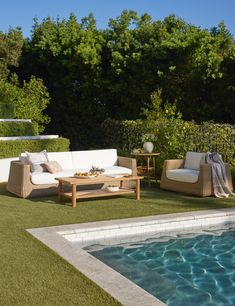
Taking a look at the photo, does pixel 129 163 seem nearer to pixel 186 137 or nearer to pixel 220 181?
pixel 220 181

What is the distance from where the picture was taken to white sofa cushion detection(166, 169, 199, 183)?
956cm

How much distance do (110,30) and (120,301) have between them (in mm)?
16342

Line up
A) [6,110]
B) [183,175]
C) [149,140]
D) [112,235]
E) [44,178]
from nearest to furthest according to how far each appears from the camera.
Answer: [112,235] < [44,178] < [183,175] < [149,140] < [6,110]

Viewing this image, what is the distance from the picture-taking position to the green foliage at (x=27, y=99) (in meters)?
16.5

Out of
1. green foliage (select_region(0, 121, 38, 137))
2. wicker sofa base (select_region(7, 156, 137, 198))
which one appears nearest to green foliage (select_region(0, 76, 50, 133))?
green foliage (select_region(0, 121, 38, 137))

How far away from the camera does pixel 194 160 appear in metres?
10.1

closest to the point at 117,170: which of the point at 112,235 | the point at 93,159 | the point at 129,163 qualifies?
the point at 129,163

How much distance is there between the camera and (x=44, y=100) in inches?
688

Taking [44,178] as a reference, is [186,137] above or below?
above

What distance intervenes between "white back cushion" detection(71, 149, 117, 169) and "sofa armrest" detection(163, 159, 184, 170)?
3.99 ft

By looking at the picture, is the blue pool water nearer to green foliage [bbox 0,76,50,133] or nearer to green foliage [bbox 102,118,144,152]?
green foliage [bbox 102,118,144,152]

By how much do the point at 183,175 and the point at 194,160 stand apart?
0.52 meters

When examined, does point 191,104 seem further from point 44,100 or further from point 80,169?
point 80,169

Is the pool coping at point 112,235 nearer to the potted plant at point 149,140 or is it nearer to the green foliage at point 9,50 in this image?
the potted plant at point 149,140
